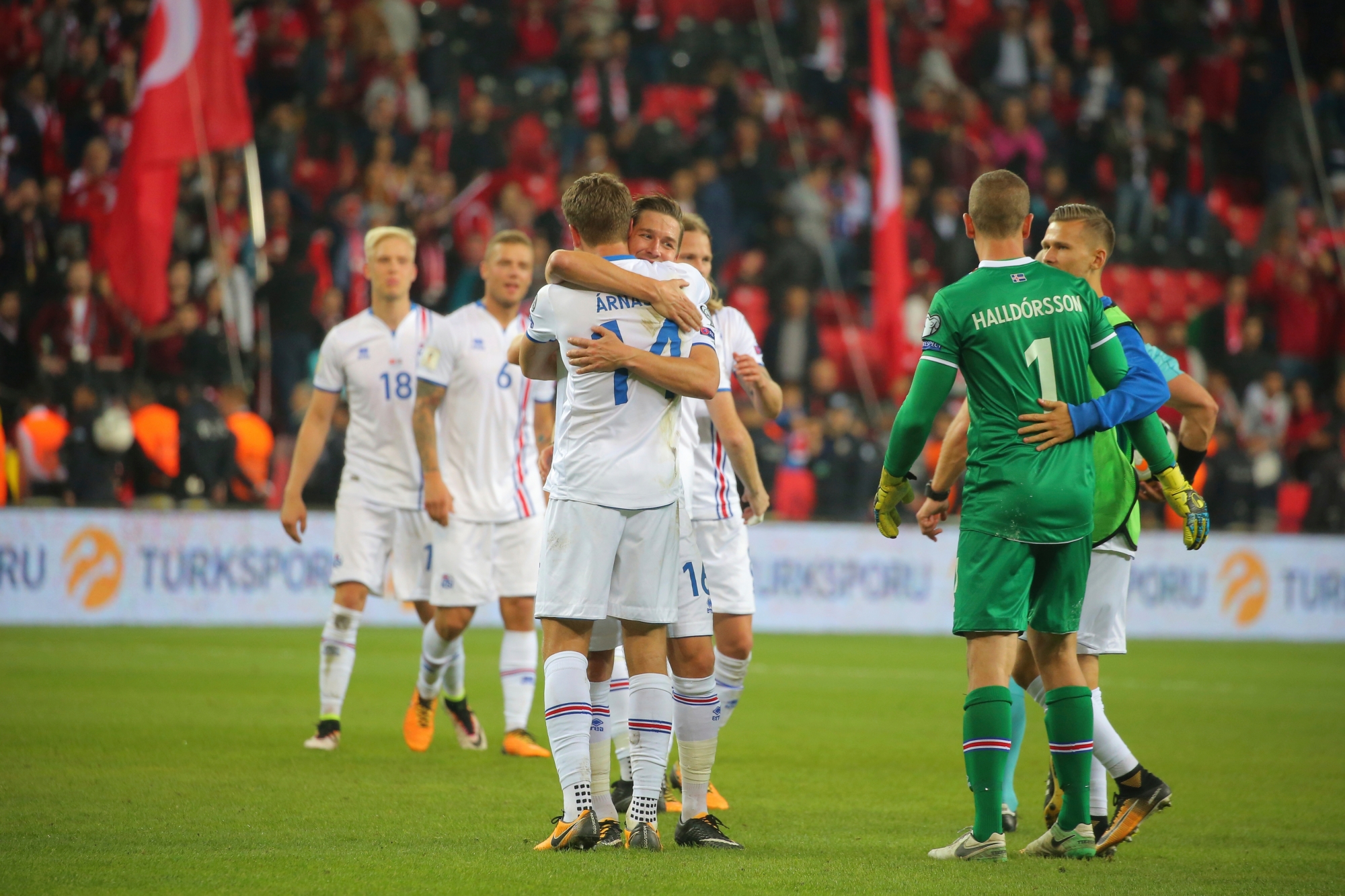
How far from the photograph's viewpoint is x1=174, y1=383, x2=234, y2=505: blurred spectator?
15328mm

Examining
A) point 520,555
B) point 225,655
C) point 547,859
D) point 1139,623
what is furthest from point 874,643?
point 547,859

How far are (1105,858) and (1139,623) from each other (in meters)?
12.3

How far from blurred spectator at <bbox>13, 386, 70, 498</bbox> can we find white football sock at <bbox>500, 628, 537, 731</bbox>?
831 cm

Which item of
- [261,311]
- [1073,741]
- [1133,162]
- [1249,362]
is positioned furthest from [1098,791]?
[1133,162]

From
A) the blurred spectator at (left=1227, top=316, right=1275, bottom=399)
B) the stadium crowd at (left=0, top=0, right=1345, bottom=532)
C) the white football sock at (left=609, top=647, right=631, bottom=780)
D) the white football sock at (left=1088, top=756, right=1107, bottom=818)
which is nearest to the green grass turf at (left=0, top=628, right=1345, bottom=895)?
the white football sock at (left=1088, top=756, right=1107, bottom=818)

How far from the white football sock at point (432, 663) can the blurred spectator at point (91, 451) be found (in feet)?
25.5

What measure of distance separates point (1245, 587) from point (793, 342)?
5997mm

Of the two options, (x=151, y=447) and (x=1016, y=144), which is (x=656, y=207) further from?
(x=1016, y=144)

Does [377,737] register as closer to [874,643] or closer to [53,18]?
[874,643]

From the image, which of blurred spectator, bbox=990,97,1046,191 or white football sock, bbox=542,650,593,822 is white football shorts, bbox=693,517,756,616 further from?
blurred spectator, bbox=990,97,1046,191

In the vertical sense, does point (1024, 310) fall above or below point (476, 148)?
below

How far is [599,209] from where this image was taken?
5.28m

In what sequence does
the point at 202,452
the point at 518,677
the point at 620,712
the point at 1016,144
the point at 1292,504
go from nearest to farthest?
the point at 620,712 < the point at 518,677 < the point at 202,452 < the point at 1292,504 < the point at 1016,144

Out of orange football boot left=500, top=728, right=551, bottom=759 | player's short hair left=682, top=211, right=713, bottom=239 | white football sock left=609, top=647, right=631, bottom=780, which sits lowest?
orange football boot left=500, top=728, right=551, bottom=759
